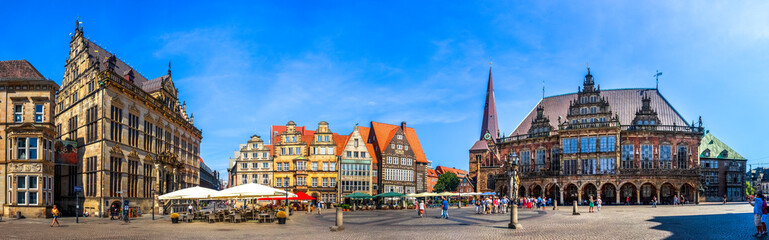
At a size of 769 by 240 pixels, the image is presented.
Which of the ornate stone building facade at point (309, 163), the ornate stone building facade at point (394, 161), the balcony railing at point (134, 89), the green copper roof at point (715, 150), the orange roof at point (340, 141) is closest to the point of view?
the balcony railing at point (134, 89)

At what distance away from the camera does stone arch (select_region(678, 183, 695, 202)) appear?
→ 7225 cm

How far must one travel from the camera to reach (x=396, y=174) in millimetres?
82250

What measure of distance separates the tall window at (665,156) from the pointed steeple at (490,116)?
180 ft

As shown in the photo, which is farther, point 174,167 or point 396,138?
point 396,138

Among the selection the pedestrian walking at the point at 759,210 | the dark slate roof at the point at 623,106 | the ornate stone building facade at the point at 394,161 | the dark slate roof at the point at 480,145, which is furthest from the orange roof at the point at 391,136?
the pedestrian walking at the point at 759,210

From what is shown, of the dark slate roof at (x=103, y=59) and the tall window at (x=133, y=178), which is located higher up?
the dark slate roof at (x=103, y=59)

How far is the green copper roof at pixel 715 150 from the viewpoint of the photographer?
97.0 meters

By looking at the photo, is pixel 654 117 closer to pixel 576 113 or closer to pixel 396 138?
pixel 576 113

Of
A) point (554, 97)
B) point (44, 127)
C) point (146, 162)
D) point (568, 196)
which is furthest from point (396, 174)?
point (44, 127)

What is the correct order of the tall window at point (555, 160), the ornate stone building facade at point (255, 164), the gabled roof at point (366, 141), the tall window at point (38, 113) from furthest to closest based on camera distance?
the gabled roof at point (366, 141) → the tall window at point (555, 160) → the ornate stone building facade at point (255, 164) → the tall window at point (38, 113)

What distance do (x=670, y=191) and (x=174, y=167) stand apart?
191ft

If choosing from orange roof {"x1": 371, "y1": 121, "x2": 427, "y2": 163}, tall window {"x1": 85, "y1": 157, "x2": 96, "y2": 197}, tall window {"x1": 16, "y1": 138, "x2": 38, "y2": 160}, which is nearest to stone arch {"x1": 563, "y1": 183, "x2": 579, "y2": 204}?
orange roof {"x1": 371, "y1": 121, "x2": 427, "y2": 163}

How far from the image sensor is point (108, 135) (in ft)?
Answer: 126

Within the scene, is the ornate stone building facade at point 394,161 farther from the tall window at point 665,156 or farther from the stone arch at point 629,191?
the tall window at point 665,156
